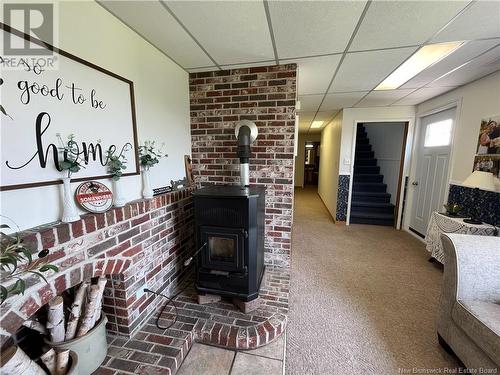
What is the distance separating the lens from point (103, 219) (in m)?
1.13

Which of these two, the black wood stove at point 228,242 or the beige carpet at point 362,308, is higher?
the black wood stove at point 228,242

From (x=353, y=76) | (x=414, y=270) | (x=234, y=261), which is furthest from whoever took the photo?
(x=414, y=270)

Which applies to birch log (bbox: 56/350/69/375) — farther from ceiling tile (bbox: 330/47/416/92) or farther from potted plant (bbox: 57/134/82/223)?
ceiling tile (bbox: 330/47/416/92)

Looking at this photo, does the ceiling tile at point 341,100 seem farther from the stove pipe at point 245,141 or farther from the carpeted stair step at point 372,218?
the carpeted stair step at point 372,218

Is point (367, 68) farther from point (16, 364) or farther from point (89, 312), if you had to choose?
point (16, 364)

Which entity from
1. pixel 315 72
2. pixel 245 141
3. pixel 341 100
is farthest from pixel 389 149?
pixel 245 141

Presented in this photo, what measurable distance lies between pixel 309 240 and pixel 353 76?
2354 mm

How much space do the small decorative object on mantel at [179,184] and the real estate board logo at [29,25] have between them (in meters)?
1.18

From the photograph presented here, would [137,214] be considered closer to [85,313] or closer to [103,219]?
[103,219]

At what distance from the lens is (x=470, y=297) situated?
1.31m

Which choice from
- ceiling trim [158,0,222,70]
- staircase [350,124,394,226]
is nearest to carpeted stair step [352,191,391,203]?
staircase [350,124,394,226]

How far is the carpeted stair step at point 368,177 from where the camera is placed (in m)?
4.91

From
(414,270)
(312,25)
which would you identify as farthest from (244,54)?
(414,270)

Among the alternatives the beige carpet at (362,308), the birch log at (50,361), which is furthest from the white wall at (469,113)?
the birch log at (50,361)
